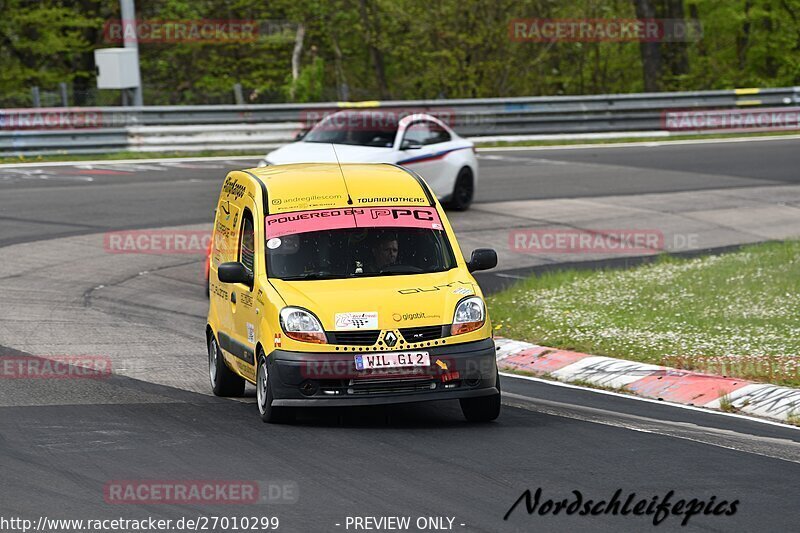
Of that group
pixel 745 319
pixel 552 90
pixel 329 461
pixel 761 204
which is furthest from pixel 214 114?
pixel 329 461

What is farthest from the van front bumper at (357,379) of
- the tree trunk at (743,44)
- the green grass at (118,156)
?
the tree trunk at (743,44)

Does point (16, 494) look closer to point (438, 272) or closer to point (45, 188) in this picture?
point (438, 272)

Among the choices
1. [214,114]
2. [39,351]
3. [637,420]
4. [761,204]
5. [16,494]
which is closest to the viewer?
[16,494]

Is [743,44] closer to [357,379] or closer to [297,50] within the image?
[297,50]

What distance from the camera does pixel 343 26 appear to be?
45.7 metres

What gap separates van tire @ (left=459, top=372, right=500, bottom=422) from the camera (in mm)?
9289

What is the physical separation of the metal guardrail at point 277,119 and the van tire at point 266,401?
20.9 meters

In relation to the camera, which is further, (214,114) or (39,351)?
(214,114)

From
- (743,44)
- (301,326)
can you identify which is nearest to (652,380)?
(301,326)

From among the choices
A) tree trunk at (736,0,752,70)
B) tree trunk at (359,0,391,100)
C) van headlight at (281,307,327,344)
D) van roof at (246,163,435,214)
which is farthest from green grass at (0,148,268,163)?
tree trunk at (736,0,752,70)

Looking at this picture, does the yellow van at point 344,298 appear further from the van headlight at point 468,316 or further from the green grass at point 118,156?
the green grass at point 118,156

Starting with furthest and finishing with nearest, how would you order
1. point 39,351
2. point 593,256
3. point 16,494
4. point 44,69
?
point 44,69, point 593,256, point 39,351, point 16,494

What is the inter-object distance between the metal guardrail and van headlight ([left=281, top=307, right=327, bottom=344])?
21.3 metres

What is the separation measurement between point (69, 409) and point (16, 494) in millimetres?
2656
